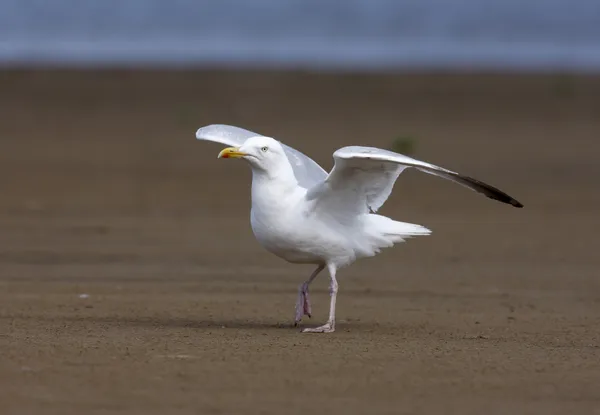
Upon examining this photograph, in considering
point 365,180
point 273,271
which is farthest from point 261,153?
point 273,271

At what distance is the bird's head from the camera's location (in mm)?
11836

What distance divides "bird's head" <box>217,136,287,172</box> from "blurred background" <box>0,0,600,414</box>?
1.32 metres

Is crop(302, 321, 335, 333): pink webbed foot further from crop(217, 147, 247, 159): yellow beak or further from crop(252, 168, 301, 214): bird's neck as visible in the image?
crop(217, 147, 247, 159): yellow beak

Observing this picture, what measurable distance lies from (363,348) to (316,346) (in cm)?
35

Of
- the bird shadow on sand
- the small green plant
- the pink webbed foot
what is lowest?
the bird shadow on sand

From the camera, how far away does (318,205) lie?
1202cm

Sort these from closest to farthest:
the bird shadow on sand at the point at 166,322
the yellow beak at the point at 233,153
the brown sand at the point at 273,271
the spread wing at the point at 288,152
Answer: the brown sand at the point at 273,271
the yellow beak at the point at 233,153
the bird shadow on sand at the point at 166,322
the spread wing at the point at 288,152

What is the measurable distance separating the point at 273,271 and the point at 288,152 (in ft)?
8.88

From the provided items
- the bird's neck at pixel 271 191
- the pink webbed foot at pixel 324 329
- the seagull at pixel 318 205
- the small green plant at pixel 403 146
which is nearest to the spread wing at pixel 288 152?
the seagull at pixel 318 205

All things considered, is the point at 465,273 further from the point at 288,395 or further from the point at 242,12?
the point at 242,12

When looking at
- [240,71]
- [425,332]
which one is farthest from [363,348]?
[240,71]

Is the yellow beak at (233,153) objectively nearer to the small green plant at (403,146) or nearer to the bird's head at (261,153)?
the bird's head at (261,153)

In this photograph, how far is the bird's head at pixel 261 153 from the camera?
11836mm

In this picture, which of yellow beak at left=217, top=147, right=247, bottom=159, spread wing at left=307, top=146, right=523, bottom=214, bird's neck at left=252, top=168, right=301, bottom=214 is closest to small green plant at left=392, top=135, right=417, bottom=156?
spread wing at left=307, top=146, right=523, bottom=214
